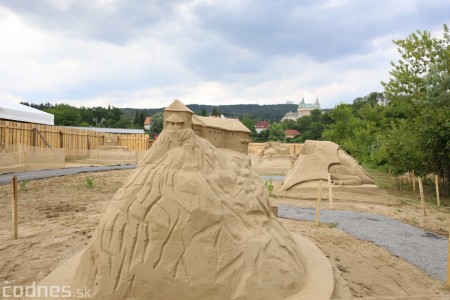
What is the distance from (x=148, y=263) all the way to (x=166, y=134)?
4.74ft

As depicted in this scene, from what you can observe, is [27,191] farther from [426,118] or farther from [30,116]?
[426,118]

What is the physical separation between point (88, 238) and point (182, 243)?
3.58 meters

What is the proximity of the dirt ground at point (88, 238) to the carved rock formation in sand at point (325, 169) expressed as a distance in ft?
4.06

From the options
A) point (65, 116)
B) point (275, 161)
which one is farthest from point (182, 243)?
point (65, 116)

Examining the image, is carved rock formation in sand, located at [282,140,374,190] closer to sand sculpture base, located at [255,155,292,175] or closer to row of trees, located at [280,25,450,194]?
row of trees, located at [280,25,450,194]

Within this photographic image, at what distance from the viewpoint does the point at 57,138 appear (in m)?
20.8

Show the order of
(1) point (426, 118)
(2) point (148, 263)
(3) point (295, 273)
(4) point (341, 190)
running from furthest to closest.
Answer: (1) point (426, 118) < (4) point (341, 190) < (3) point (295, 273) < (2) point (148, 263)

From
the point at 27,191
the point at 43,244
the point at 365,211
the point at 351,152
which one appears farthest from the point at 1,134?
the point at 351,152

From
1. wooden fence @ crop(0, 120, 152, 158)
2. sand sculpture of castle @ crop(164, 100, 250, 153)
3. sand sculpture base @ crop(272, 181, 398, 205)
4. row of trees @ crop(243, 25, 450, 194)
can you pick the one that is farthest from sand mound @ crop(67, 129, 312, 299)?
wooden fence @ crop(0, 120, 152, 158)

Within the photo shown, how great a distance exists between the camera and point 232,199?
3936mm

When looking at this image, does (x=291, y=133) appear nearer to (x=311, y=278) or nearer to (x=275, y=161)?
(x=275, y=161)

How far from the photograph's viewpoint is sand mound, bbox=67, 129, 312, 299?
→ 3.21 metres

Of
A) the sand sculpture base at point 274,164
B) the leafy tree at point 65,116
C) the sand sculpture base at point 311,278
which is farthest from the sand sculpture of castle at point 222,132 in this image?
the leafy tree at point 65,116

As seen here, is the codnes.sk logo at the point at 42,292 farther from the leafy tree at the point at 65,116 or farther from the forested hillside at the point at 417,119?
the leafy tree at the point at 65,116
